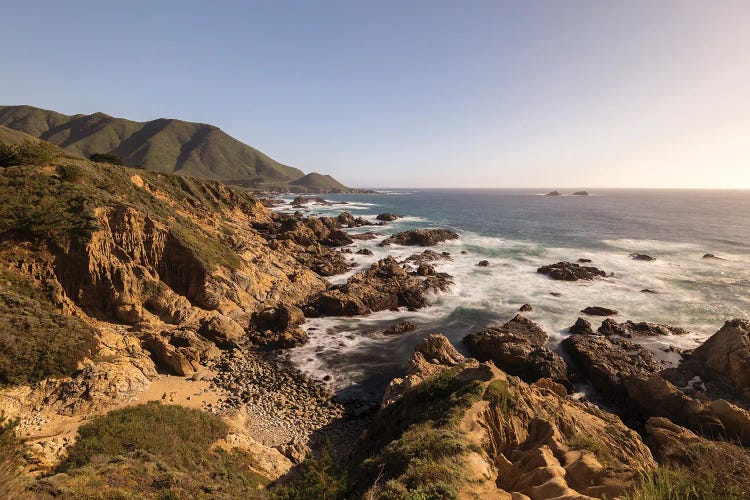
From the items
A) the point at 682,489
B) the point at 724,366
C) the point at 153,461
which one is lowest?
the point at 724,366

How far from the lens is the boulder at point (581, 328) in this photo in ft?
96.4

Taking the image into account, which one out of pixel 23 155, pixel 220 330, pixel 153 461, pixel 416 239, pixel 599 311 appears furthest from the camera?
pixel 416 239

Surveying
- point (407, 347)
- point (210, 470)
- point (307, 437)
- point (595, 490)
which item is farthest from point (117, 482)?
point (407, 347)

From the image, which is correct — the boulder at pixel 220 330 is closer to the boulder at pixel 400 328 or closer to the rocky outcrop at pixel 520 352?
the boulder at pixel 400 328

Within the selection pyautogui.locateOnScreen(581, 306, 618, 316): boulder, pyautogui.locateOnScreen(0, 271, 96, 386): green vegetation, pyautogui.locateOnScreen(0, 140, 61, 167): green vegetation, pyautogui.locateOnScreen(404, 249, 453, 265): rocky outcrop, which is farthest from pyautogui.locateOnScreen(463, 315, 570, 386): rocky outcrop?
pyautogui.locateOnScreen(0, 140, 61, 167): green vegetation

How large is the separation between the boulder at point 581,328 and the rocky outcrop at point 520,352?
331 cm

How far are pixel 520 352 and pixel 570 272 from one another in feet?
87.0

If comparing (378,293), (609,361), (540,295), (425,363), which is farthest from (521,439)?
(540,295)

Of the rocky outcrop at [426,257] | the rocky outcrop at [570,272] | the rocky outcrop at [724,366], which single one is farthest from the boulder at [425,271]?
the rocky outcrop at [724,366]

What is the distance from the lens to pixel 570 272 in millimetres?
44562

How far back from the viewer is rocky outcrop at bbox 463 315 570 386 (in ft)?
74.5

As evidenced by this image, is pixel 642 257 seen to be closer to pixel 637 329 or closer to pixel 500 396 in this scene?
pixel 637 329

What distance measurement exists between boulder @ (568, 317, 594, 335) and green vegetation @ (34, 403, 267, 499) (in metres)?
28.7

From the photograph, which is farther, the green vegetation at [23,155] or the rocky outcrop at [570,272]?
the rocky outcrop at [570,272]
